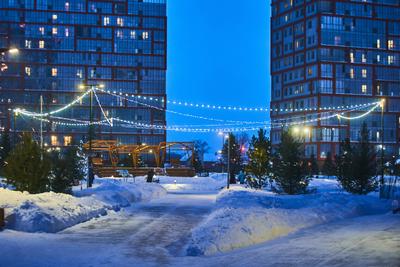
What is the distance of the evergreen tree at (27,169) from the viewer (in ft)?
74.1

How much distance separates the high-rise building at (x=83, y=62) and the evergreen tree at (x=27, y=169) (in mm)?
82326

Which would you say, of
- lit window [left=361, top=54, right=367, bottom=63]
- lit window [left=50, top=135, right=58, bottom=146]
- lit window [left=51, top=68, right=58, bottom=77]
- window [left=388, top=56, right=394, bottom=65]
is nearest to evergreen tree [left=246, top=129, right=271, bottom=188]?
lit window [left=361, top=54, right=367, bottom=63]

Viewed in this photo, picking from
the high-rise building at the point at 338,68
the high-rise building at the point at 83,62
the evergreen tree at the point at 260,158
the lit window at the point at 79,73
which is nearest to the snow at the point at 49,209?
the evergreen tree at the point at 260,158

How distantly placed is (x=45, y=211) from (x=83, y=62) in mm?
97374

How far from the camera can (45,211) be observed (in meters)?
16.4

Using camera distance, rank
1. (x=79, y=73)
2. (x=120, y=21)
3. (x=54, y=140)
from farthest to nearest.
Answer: (x=120, y=21) → (x=79, y=73) → (x=54, y=140)

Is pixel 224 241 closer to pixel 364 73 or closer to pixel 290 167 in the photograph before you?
pixel 290 167

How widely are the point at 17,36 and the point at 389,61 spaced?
68441 millimetres

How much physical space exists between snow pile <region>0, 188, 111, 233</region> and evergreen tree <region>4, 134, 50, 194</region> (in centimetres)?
238

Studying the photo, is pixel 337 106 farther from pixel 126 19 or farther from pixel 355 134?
pixel 126 19

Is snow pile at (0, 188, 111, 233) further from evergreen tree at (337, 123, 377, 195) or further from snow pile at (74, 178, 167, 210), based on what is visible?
evergreen tree at (337, 123, 377, 195)

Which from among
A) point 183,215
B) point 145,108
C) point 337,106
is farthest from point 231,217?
point 145,108

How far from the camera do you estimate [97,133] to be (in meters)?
109

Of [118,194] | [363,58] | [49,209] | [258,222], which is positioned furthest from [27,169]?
[363,58]
